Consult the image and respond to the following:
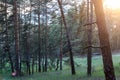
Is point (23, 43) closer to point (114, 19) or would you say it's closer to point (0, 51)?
point (0, 51)

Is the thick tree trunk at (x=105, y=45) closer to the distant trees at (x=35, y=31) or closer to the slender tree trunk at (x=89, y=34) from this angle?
the slender tree trunk at (x=89, y=34)

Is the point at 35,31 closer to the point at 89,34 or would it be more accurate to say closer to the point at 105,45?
the point at 89,34

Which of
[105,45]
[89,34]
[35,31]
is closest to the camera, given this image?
[105,45]

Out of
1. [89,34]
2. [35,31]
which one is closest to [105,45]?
[89,34]

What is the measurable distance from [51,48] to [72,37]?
13.8ft

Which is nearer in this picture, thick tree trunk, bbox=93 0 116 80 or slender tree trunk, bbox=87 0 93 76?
thick tree trunk, bbox=93 0 116 80

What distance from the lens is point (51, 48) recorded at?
38.0 meters

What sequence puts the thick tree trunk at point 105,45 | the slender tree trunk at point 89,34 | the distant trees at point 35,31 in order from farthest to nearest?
the distant trees at point 35,31 → the slender tree trunk at point 89,34 → the thick tree trunk at point 105,45

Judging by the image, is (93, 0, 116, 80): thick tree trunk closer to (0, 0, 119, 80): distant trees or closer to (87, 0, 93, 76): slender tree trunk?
(87, 0, 93, 76): slender tree trunk

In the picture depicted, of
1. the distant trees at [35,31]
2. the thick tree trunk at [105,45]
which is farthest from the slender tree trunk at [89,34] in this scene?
the thick tree trunk at [105,45]

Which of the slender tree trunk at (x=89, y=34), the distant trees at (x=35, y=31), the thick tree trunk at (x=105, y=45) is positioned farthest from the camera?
the distant trees at (x=35, y=31)

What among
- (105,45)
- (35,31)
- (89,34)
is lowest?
(35,31)

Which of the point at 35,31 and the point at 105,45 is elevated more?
the point at 105,45

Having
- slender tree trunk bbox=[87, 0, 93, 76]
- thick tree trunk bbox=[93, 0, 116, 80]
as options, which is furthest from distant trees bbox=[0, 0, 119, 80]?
thick tree trunk bbox=[93, 0, 116, 80]
